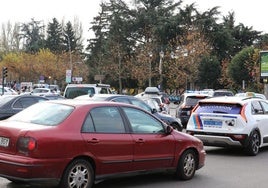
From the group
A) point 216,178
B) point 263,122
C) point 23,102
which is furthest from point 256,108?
point 23,102

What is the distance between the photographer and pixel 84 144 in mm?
7152

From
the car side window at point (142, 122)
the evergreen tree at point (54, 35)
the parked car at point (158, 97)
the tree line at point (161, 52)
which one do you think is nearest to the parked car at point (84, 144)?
the car side window at point (142, 122)

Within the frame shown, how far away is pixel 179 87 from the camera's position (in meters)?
68.1

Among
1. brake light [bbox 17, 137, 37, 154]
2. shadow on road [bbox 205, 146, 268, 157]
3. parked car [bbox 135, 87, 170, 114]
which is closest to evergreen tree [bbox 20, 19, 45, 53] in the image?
parked car [bbox 135, 87, 170, 114]

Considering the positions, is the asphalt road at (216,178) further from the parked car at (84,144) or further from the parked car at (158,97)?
the parked car at (158,97)

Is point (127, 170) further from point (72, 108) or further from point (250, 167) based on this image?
point (250, 167)

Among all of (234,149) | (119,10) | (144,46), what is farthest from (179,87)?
(234,149)

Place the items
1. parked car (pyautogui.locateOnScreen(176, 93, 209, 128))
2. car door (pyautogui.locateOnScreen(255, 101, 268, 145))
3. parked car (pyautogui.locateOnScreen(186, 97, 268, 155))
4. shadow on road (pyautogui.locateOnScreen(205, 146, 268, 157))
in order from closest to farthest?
parked car (pyautogui.locateOnScreen(186, 97, 268, 155)) < shadow on road (pyautogui.locateOnScreen(205, 146, 268, 157)) < car door (pyautogui.locateOnScreen(255, 101, 268, 145)) < parked car (pyautogui.locateOnScreen(176, 93, 209, 128))

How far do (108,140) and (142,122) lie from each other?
3.26 ft

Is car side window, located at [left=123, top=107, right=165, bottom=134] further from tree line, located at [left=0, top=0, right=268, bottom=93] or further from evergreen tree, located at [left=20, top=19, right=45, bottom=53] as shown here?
evergreen tree, located at [left=20, top=19, right=45, bottom=53]

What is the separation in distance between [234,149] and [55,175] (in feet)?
26.5

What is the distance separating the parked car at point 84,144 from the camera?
6758 mm

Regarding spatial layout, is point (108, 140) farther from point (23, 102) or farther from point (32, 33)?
point (32, 33)

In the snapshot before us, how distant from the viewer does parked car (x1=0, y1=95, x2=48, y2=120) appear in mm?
14946
